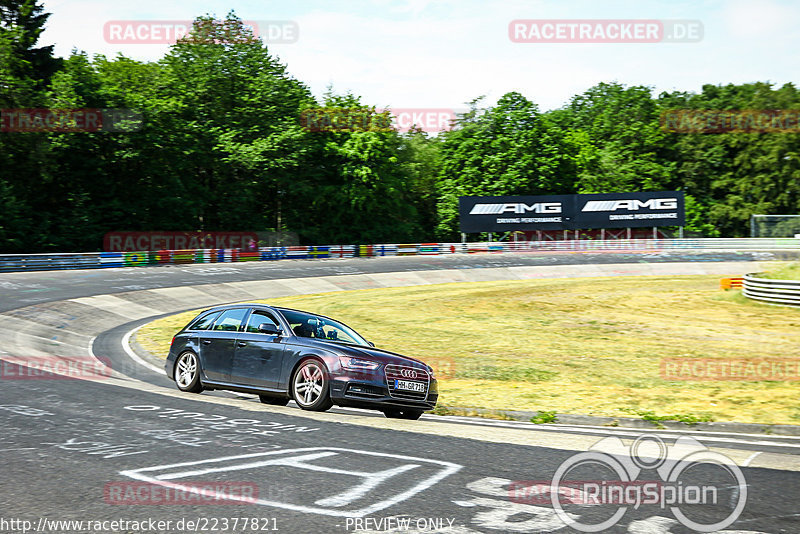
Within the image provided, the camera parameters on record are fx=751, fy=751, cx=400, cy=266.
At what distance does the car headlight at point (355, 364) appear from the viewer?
10.4 meters

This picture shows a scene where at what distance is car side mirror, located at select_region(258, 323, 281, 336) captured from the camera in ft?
37.3

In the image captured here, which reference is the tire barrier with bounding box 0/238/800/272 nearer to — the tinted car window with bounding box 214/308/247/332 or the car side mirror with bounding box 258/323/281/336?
the tinted car window with bounding box 214/308/247/332

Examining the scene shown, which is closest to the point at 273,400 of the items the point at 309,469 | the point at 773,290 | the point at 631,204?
the point at 309,469

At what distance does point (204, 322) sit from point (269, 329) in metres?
1.90

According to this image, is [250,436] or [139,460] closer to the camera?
[139,460]

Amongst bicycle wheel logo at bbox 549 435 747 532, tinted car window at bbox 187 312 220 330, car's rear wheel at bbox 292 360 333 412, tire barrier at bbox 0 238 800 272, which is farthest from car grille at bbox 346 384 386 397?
tire barrier at bbox 0 238 800 272

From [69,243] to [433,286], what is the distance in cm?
2973

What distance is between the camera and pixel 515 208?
210ft

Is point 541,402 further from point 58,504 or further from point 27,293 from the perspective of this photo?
point 27,293

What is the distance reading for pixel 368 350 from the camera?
35.8 feet

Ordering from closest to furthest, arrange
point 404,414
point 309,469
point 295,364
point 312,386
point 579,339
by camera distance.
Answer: point 309,469, point 312,386, point 295,364, point 404,414, point 579,339

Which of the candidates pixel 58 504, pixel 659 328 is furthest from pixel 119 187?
pixel 58 504

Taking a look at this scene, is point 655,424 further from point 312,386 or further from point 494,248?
point 494,248

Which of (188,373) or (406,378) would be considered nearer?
(406,378)
